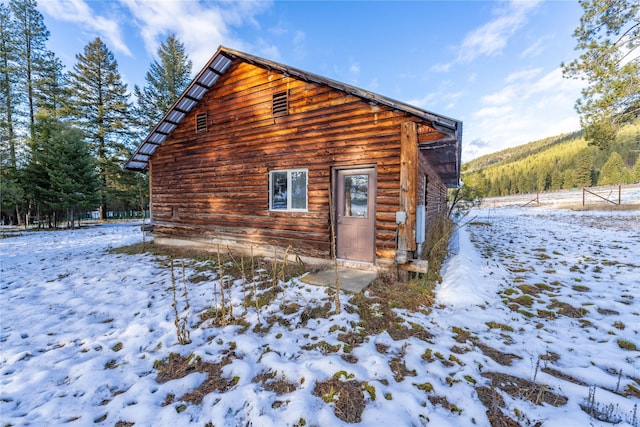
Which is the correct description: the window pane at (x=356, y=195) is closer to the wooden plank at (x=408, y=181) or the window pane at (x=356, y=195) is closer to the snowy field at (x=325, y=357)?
the wooden plank at (x=408, y=181)

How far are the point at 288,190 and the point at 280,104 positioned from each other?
8.60 feet

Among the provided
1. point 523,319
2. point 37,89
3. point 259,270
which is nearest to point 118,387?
point 259,270

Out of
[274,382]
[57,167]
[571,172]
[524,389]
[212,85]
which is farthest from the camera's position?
[571,172]

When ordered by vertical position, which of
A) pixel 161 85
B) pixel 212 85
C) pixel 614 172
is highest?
pixel 161 85

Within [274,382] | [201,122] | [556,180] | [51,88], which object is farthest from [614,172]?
[51,88]

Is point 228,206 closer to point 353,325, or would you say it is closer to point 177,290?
point 177,290

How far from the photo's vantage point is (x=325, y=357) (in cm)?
320

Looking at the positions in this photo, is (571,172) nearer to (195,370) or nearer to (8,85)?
(195,370)

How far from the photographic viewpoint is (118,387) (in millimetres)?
2881

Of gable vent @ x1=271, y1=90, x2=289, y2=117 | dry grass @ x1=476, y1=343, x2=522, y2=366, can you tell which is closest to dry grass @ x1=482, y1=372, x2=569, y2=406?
dry grass @ x1=476, y1=343, x2=522, y2=366

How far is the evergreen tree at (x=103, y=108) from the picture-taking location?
2273 cm

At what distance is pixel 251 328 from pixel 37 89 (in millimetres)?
31093

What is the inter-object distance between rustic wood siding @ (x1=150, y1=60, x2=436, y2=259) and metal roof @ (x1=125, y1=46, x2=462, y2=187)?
26 cm

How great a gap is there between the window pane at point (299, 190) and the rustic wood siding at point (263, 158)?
24 centimetres
